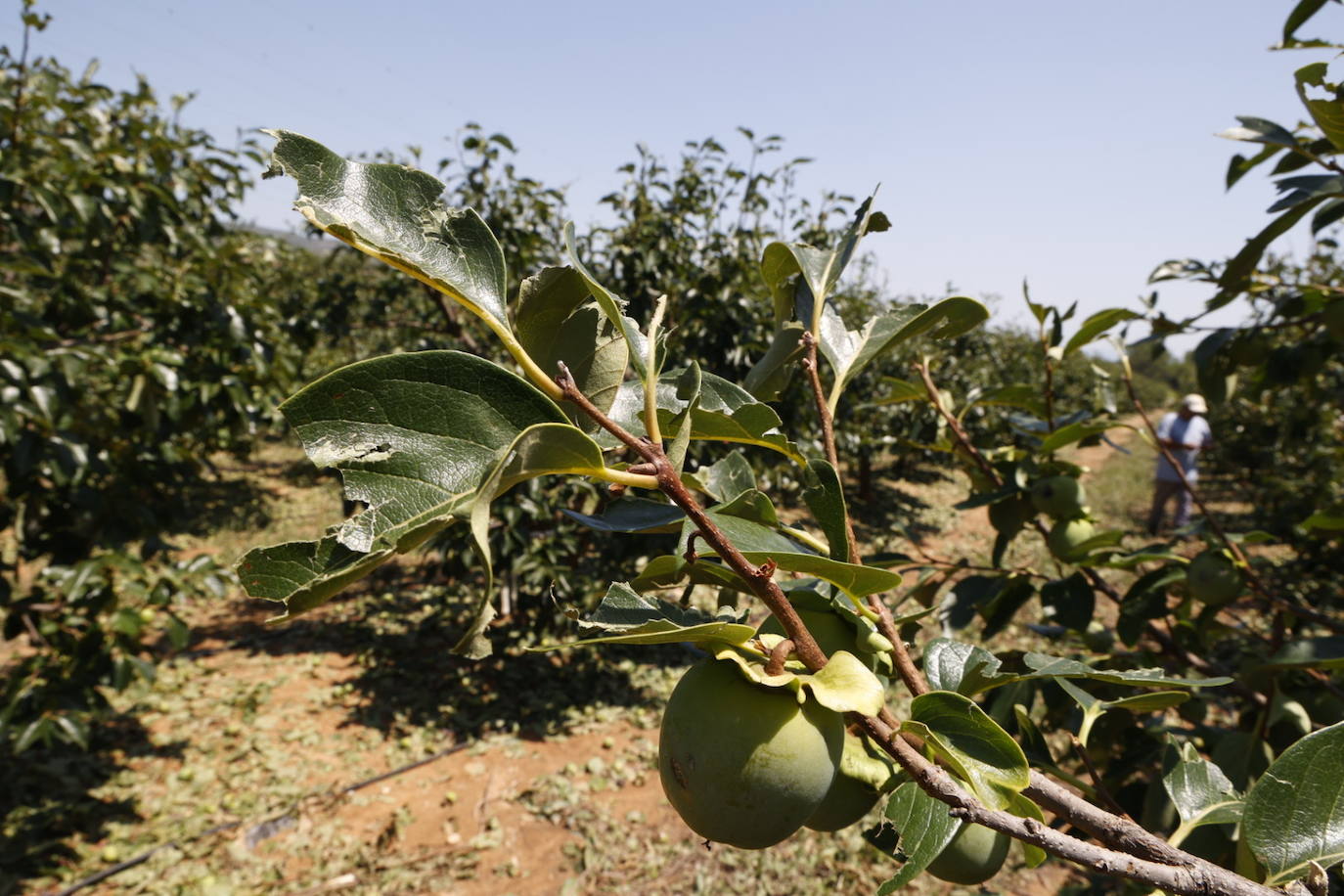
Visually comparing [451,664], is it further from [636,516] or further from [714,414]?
[714,414]

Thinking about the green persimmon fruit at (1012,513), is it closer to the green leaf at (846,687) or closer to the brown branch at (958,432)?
the brown branch at (958,432)

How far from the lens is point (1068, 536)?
67.6 inches

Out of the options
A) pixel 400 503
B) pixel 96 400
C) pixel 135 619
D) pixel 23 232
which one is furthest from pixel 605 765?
pixel 400 503

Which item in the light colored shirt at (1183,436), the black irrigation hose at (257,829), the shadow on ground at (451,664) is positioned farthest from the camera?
the light colored shirt at (1183,436)

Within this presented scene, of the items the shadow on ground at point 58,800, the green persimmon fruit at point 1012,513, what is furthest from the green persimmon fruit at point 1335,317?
the shadow on ground at point 58,800

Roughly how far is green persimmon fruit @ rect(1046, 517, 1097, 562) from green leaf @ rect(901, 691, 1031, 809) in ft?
3.84

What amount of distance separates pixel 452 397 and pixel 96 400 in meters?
4.15

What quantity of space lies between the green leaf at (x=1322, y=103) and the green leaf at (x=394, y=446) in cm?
170

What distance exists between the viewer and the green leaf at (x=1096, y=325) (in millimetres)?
1611

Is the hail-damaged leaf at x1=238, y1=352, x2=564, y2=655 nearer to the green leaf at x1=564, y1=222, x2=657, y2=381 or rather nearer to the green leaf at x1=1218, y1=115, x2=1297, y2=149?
the green leaf at x1=564, y1=222, x2=657, y2=381

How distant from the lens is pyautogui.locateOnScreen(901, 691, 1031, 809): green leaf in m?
0.64

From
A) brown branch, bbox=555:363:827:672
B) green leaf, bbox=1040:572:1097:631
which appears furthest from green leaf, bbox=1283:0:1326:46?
brown branch, bbox=555:363:827:672

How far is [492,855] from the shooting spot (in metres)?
3.47

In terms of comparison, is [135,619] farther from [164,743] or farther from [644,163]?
[644,163]
